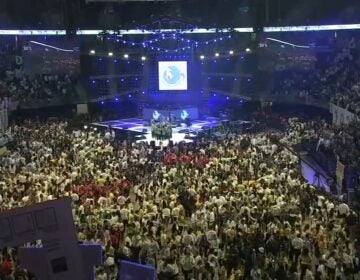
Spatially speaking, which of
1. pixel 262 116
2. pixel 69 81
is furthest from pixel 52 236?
pixel 69 81

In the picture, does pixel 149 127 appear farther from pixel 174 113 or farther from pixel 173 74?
pixel 173 74

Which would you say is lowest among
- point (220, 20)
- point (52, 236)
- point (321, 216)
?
point (321, 216)

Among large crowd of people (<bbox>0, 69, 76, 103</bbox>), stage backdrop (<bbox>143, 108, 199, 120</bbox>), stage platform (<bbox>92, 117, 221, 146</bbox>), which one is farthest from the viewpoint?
stage backdrop (<bbox>143, 108, 199, 120</bbox>)

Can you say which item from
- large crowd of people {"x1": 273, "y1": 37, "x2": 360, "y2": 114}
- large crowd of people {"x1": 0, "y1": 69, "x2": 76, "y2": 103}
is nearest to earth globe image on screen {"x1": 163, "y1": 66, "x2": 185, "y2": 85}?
large crowd of people {"x1": 0, "y1": 69, "x2": 76, "y2": 103}

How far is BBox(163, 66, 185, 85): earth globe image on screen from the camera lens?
3909 cm

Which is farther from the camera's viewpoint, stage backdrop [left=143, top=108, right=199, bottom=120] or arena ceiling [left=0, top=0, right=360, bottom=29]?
arena ceiling [left=0, top=0, right=360, bottom=29]

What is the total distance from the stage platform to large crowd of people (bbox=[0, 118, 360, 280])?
233 inches

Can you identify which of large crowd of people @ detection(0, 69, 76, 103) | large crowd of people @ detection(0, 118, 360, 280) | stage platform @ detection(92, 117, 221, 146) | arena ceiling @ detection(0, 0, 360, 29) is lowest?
stage platform @ detection(92, 117, 221, 146)

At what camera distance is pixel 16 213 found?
6.92 meters

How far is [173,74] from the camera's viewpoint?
39156 millimetres

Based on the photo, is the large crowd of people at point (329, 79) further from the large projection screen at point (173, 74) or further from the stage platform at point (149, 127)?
the large projection screen at point (173, 74)

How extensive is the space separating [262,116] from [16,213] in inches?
1100

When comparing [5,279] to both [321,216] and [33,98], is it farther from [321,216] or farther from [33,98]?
[33,98]

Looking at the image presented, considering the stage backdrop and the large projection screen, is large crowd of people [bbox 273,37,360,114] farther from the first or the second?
the large projection screen
